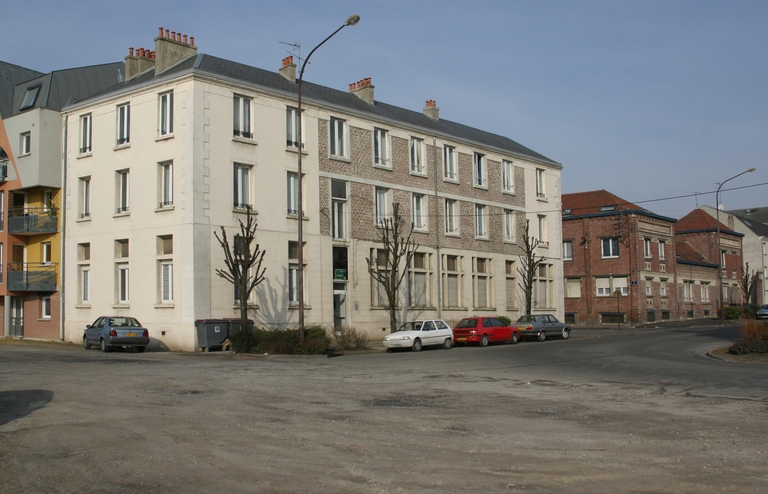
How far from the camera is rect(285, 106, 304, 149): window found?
111 feet

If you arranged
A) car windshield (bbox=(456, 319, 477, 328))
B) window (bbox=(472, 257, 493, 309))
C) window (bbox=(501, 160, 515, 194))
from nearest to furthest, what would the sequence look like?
car windshield (bbox=(456, 319, 477, 328)) → window (bbox=(472, 257, 493, 309)) → window (bbox=(501, 160, 515, 194))

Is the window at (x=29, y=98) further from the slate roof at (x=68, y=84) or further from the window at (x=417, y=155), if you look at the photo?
the window at (x=417, y=155)

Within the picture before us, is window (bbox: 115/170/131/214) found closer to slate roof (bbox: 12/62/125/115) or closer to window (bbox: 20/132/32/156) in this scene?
slate roof (bbox: 12/62/125/115)

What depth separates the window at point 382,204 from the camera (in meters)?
38.2

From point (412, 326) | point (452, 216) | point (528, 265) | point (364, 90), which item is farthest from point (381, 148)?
point (528, 265)

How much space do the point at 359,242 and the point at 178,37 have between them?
12.5 meters

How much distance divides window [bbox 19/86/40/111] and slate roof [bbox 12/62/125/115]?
21 centimetres

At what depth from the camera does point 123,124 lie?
109ft

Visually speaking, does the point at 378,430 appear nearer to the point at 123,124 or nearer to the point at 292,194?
the point at 292,194

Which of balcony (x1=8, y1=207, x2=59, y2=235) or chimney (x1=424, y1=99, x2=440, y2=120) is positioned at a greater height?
chimney (x1=424, y1=99, x2=440, y2=120)

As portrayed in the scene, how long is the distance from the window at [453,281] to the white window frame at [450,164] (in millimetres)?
4477

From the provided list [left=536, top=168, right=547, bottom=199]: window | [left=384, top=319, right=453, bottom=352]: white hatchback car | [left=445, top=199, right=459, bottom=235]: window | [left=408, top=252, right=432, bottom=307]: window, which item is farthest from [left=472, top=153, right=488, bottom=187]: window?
[left=384, top=319, right=453, bottom=352]: white hatchback car

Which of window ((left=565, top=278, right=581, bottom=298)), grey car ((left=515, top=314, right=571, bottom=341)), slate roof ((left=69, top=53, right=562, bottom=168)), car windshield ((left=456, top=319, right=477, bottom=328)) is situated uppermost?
slate roof ((left=69, top=53, right=562, bottom=168))

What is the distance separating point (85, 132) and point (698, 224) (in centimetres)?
5985
